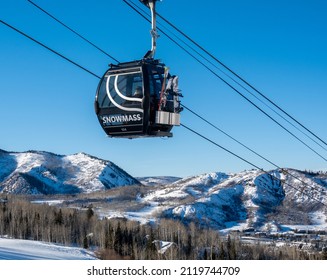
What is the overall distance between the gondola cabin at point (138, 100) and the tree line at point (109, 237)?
129 m

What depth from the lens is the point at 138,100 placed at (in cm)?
1816

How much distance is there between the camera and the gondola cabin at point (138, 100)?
18125mm

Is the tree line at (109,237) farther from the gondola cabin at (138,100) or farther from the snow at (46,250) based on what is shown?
the gondola cabin at (138,100)

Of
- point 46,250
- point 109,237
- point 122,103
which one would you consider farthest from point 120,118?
point 109,237

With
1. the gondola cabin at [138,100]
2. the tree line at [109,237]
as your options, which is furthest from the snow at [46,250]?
the gondola cabin at [138,100]

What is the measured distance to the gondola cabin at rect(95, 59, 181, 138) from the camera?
18125 millimetres

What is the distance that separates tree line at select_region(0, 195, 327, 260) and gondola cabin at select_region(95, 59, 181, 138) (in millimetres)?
128967

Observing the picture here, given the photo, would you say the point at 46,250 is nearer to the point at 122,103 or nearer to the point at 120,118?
the point at 120,118

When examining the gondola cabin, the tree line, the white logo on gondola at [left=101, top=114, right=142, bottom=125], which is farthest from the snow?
the gondola cabin

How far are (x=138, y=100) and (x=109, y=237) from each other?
14373 cm
